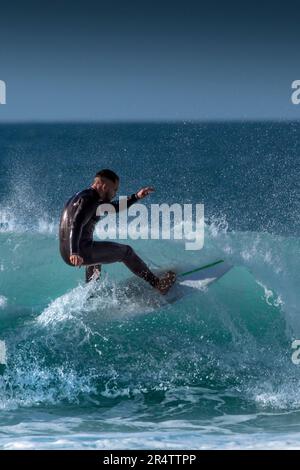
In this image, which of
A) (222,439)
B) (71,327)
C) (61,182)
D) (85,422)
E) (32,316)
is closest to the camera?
(222,439)

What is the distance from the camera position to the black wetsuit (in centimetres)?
889

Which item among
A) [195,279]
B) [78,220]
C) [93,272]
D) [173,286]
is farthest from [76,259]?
[195,279]

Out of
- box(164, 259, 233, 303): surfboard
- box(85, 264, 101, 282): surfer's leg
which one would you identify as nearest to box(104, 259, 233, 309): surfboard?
box(164, 259, 233, 303): surfboard

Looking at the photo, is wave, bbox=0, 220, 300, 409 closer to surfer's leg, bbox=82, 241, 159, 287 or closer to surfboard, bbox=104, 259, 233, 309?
surfboard, bbox=104, 259, 233, 309

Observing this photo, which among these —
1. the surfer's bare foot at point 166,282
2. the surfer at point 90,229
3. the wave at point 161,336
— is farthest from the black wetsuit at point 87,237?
the wave at point 161,336

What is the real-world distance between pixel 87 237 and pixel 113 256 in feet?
1.08

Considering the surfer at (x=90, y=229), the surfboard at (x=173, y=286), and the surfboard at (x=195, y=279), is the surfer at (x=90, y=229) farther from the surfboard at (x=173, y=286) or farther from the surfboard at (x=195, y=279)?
the surfboard at (x=195, y=279)

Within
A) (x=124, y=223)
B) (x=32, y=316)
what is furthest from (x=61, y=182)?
(x=32, y=316)

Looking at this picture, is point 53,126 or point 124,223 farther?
point 53,126

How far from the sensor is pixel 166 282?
9789mm

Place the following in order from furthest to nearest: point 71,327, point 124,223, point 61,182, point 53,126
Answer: point 53,126, point 61,182, point 124,223, point 71,327
